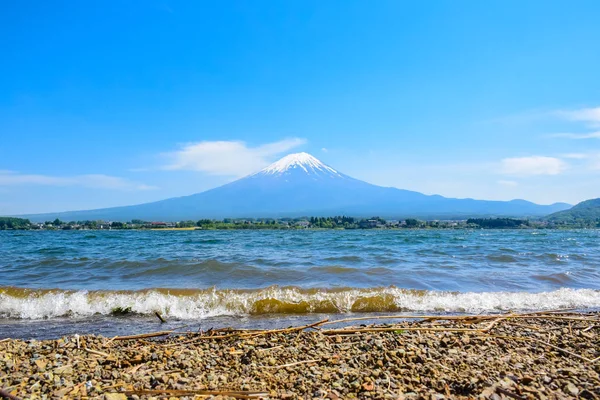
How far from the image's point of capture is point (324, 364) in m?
3.96

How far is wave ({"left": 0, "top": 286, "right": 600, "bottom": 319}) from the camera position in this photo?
→ 320 inches

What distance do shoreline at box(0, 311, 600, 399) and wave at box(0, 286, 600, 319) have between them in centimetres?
302

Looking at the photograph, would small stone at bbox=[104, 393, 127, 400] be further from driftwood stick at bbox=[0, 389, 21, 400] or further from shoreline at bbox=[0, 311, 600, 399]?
driftwood stick at bbox=[0, 389, 21, 400]

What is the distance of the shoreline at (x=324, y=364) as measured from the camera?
326cm

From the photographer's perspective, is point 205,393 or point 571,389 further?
point 571,389

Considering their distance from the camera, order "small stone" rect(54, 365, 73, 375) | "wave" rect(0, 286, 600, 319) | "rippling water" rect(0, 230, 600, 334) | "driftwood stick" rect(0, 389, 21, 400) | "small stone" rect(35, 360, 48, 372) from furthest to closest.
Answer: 1. "rippling water" rect(0, 230, 600, 334)
2. "wave" rect(0, 286, 600, 319)
3. "small stone" rect(35, 360, 48, 372)
4. "small stone" rect(54, 365, 73, 375)
5. "driftwood stick" rect(0, 389, 21, 400)

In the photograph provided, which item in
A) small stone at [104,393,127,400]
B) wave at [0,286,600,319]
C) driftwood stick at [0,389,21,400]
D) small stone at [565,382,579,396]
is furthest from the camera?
wave at [0,286,600,319]

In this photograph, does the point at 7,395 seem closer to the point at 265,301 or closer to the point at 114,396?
the point at 114,396

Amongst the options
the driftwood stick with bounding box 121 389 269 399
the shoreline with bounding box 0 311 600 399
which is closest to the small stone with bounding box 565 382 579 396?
the shoreline with bounding box 0 311 600 399

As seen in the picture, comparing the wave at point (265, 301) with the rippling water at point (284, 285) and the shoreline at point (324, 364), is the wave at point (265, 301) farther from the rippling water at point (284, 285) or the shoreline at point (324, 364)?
the shoreline at point (324, 364)

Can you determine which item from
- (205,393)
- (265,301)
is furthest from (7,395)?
(265,301)

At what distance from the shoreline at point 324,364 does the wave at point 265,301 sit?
9.90ft

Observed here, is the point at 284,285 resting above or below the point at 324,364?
below

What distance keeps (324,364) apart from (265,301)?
4.60 metres
